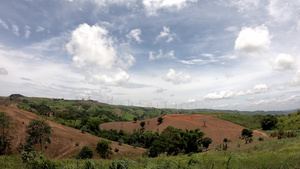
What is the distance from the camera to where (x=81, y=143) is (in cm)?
4400

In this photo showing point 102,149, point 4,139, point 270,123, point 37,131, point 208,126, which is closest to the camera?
point 37,131

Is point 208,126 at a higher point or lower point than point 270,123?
lower

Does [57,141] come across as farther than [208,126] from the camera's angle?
No

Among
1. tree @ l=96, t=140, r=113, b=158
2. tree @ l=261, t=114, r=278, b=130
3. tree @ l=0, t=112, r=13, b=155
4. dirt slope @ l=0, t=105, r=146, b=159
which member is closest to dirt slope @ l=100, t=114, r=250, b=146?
tree @ l=261, t=114, r=278, b=130

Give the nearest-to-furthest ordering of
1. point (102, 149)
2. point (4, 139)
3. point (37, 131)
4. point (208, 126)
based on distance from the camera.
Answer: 1. point (37, 131)
2. point (4, 139)
3. point (102, 149)
4. point (208, 126)

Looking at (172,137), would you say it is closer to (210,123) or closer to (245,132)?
(245,132)

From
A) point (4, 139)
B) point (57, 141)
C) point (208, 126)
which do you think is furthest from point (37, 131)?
point (208, 126)

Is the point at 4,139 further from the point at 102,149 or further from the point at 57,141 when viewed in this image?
the point at 102,149

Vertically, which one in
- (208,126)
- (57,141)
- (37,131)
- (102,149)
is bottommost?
(102,149)

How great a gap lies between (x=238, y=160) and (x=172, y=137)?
1247 inches

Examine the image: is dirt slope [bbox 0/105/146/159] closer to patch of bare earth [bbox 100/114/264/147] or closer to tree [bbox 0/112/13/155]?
tree [bbox 0/112/13/155]

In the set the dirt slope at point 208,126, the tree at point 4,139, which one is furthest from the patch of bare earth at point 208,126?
the tree at point 4,139

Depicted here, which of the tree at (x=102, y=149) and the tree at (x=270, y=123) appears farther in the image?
the tree at (x=270, y=123)

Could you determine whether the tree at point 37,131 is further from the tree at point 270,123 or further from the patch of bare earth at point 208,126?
the tree at point 270,123
